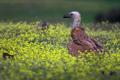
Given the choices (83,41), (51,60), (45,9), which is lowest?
(45,9)

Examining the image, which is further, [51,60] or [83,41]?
[83,41]

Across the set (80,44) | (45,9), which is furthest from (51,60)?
(45,9)

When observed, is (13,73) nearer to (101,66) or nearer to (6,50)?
(101,66)

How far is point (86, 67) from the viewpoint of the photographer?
39.7ft

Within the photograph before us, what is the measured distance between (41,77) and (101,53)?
2798 mm

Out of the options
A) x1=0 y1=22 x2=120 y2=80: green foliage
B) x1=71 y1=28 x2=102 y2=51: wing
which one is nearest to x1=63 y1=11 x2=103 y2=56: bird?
x1=71 y1=28 x2=102 y2=51: wing

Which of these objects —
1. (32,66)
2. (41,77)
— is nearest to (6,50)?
(32,66)

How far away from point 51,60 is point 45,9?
2386 centimetres

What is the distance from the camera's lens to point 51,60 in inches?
518

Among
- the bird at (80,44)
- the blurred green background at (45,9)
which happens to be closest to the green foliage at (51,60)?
the bird at (80,44)

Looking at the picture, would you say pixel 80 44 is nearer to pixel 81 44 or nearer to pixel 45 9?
pixel 81 44

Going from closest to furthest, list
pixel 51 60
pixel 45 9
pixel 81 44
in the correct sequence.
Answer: pixel 51 60 → pixel 81 44 → pixel 45 9

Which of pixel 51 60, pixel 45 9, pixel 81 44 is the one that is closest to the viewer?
pixel 51 60

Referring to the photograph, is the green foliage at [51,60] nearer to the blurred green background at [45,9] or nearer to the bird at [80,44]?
the bird at [80,44]
